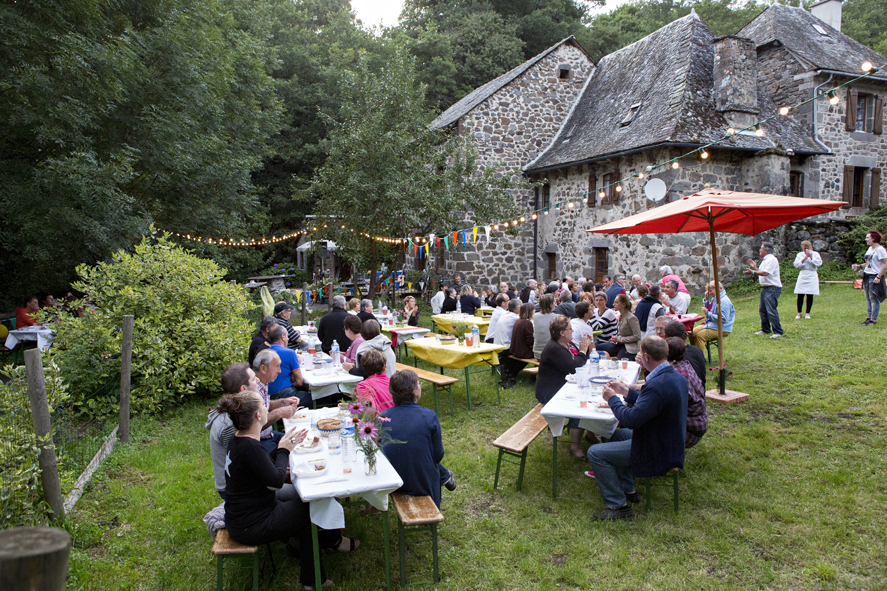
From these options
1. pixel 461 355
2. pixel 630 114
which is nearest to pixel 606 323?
pixel 461 355

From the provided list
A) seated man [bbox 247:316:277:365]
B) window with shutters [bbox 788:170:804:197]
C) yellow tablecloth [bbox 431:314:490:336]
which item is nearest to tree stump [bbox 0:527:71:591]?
seated man [bbox 247:316:277:365]

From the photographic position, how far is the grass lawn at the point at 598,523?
3607 mm

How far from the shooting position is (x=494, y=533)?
424 centimetres

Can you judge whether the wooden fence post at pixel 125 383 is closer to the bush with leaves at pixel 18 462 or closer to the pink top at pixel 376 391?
the bush with leaves at pixel 18 462

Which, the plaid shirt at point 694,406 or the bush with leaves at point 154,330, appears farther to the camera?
the bush with leaves at point 154,330

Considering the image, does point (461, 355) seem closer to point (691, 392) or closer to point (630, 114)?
point (691, 392)

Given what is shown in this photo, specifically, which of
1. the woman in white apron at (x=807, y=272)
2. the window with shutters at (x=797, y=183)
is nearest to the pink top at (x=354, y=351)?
the woman in white apron at (x=807, y=272)

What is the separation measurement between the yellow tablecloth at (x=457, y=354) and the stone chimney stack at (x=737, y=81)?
1095 centimetres

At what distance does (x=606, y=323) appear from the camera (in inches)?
323

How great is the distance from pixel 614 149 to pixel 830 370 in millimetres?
9126

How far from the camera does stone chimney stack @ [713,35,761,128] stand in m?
14.2

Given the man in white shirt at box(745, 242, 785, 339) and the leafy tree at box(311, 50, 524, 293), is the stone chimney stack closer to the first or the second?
Answer: the leafy tree at box(311, 50, 524, 293)

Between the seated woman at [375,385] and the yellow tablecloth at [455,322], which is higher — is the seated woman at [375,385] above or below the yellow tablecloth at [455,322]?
above

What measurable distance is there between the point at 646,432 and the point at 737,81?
13.6 metres
